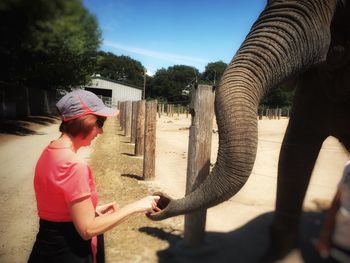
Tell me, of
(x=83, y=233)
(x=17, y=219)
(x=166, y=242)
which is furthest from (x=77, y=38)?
(x=17, y=219)

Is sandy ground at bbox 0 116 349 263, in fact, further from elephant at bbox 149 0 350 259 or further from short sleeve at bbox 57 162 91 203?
elephant at bbox 149 0 350 259

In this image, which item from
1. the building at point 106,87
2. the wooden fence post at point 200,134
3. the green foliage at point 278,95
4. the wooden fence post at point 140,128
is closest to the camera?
the building at point 106,87

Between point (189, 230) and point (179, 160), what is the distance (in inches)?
268

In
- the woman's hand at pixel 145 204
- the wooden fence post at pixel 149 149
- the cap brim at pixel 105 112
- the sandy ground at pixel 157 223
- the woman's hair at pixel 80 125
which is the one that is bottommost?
the sandy ground at pixel 157 223

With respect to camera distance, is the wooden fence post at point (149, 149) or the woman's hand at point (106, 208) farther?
the wooden fence post at point (149, 149)

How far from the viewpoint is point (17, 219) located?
18.0ft

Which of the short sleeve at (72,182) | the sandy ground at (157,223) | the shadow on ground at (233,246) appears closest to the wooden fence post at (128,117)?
the sandy ground at (157,223)

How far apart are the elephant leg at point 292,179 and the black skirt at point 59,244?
8.24ft

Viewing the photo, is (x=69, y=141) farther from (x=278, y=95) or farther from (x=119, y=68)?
(x=278, y=95)

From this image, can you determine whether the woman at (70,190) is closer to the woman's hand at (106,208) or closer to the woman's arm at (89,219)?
the woman's arm at (89,219)

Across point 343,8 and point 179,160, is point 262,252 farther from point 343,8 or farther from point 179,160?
point 179,160

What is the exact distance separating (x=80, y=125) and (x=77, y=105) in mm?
120

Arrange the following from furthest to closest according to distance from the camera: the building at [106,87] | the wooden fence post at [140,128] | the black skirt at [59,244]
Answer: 1. the wooden fence post at [140,128]
2. the black skirt at [59,244]
3. the building at [106,87]

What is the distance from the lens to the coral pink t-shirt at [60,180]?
1975 mm
